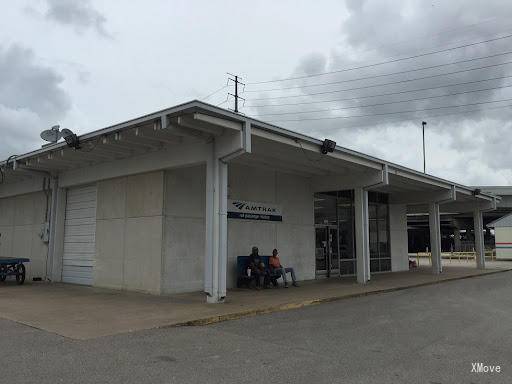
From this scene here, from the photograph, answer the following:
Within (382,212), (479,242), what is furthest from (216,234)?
(479,242)

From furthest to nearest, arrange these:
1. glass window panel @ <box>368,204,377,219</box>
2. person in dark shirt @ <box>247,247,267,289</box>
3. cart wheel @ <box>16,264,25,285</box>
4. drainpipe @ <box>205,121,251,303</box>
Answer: glass window panel @ <box>368,204,377,219</box> → cart wheel @ <box>16,264,25,285</box> → person in dark shirt @ <box>247,247,267,289</box> → drainpipe @ <box>205,121,251,303</box>

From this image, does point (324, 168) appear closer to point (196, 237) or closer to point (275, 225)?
point (275, 225)

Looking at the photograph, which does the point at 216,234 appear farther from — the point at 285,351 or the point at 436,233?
the point at 436,233

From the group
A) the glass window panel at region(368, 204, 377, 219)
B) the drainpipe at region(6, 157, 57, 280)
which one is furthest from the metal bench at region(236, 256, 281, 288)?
the glass window panel at region(368, 204, 377, 219)

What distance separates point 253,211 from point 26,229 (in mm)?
9587

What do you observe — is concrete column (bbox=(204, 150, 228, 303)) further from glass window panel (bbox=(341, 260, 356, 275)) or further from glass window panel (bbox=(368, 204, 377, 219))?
glass window panel (bbox=(368, 204, 377, 219))

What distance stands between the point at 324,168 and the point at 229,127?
6.55 m

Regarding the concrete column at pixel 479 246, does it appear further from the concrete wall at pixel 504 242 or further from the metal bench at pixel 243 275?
the metal bench at pixel 243 275

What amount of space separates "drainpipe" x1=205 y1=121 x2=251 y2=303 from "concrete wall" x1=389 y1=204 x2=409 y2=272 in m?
14.2

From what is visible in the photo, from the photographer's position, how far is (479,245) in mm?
27031

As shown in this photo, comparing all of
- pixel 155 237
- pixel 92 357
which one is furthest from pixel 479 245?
pixel 92 357

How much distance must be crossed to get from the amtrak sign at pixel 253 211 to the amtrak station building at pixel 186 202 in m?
0.03

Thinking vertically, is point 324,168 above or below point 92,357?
above

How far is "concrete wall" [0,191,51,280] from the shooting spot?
59.7ft
